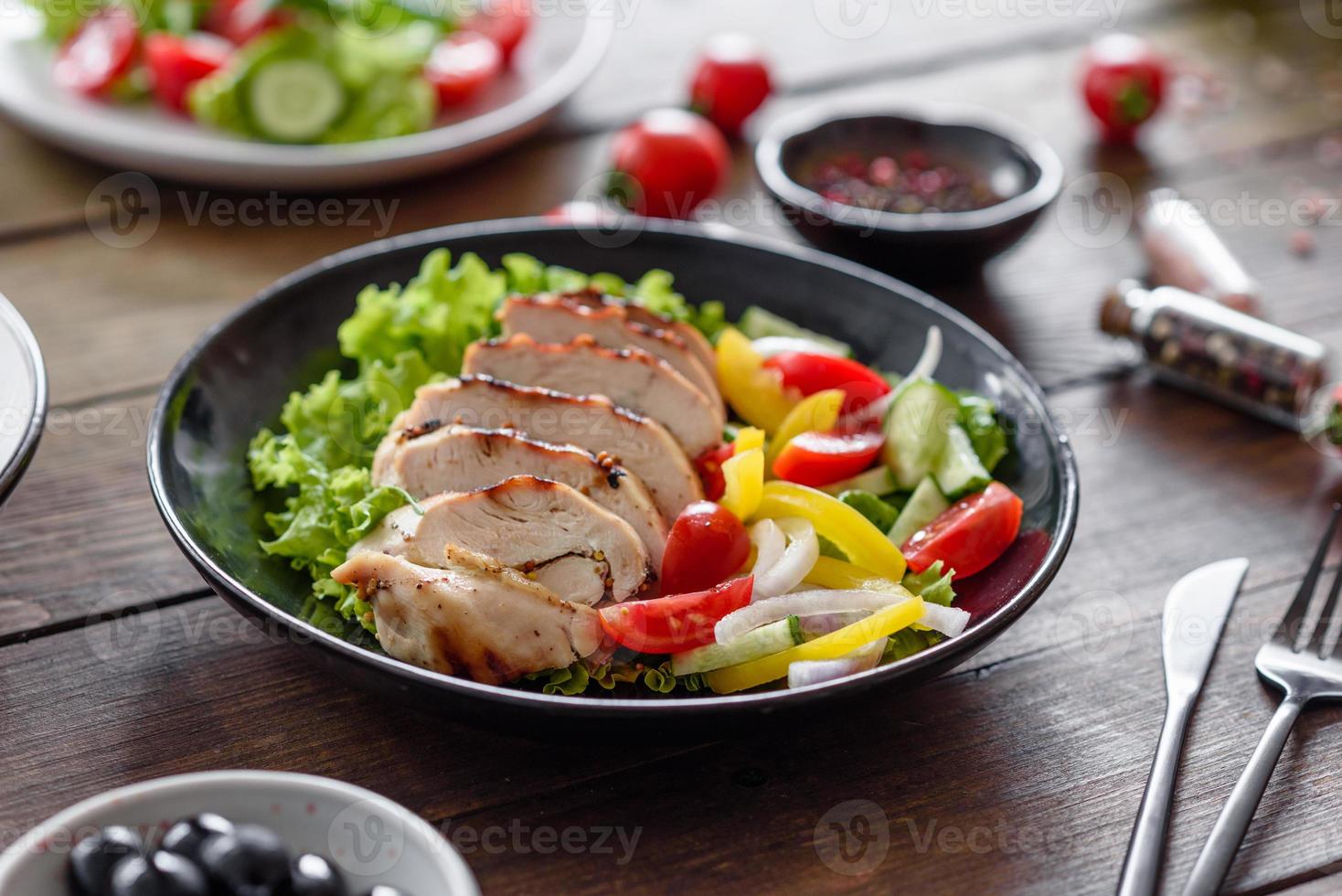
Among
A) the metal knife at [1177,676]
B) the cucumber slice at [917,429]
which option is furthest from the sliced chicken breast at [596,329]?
the metal knife at [1177,676]

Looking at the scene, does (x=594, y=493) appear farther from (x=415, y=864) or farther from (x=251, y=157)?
(x=251, y=157)

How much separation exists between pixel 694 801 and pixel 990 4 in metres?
4.31

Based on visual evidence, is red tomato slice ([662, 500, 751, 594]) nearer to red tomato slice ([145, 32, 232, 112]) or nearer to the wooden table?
the wooden table

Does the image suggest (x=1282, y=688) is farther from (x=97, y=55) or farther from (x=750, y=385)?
(x=97, y=55)

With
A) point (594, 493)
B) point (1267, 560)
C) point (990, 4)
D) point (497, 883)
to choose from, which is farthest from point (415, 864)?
point (990, 4)

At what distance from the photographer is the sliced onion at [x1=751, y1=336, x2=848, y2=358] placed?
2793 millimetres

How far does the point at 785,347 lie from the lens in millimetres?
2801

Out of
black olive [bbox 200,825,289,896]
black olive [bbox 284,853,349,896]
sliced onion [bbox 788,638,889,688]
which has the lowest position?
sliced onion [bbox 788,638,889,688]

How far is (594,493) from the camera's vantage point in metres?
2.32

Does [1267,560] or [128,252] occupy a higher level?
[1267,560]

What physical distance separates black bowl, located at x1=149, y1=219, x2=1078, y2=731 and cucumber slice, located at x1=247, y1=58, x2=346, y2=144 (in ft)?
3.61

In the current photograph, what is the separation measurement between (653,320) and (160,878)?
63.1 inches

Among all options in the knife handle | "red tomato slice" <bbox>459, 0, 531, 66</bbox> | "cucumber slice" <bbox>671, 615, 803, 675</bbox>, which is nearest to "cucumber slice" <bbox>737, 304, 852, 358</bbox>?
"cucumber slice" <bbox>671, 615, 803, 675</bbox>

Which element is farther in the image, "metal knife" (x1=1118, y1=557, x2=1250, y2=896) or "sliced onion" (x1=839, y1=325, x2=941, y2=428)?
"sliced onion" (x1=839, y1=325, x2=941, y2=428)
